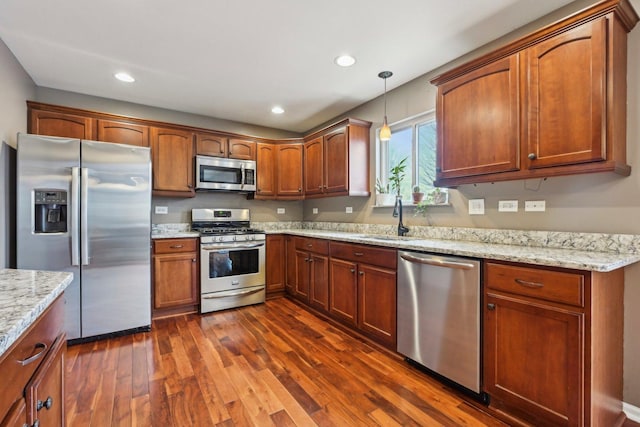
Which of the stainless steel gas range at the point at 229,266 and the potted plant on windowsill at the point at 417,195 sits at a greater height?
the potted plant on windowsill at the point at 417,195

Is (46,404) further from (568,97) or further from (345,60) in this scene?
(345,60)

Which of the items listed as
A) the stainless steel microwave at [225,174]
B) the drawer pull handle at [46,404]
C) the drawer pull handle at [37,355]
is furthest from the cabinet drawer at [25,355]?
the stainless steel microwave at [225,174]

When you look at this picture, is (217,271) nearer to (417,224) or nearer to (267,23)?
(417,224)

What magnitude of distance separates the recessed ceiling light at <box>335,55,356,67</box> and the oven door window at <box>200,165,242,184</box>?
201 cm

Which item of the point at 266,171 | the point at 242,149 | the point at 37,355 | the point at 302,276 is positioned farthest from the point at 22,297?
the point at 266,171

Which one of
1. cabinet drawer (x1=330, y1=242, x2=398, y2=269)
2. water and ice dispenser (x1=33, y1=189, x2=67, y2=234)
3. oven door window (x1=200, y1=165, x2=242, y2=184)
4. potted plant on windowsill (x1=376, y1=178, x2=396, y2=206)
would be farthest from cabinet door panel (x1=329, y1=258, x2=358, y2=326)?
water and ice dispenser (x1=33, y1=189, x2=67, y2=234)

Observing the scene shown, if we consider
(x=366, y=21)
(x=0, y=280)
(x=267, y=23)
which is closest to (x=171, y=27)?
(x=267, y=23)

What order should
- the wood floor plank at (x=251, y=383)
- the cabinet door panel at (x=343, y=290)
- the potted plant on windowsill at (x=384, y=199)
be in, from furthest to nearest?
the potted plant on windowsill at (x=384, y=199) → the cabinet door panel at (x=343, y=290) → the wood floor plank at (x=251, y=383)

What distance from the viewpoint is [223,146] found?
3.98m

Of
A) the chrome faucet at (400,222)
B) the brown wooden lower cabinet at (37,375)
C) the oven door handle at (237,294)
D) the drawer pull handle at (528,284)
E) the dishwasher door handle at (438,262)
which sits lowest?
the oven door handle at (237,294)

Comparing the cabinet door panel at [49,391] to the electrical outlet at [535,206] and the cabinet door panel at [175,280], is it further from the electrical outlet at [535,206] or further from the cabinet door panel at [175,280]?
the electrical outlet at [535,206]

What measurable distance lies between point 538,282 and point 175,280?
3.29 meters

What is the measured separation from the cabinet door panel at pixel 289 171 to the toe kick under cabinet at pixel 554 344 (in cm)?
303

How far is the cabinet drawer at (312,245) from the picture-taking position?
322 cm
